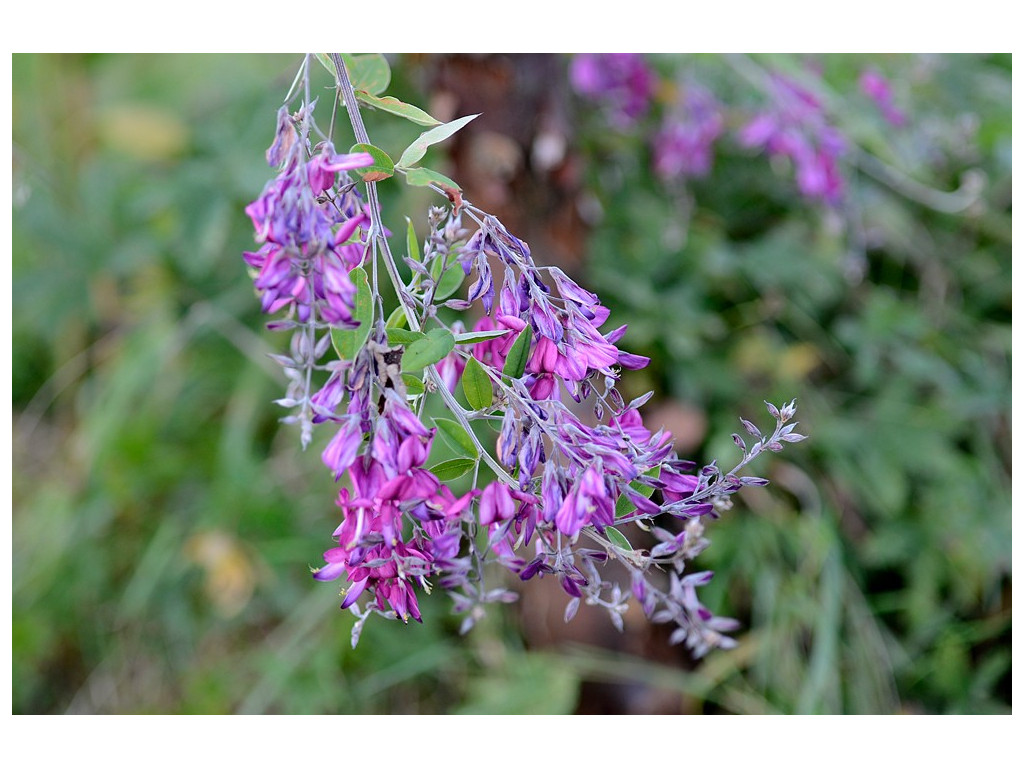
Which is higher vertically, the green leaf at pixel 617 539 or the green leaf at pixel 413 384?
the green leaf at pixel 413 384

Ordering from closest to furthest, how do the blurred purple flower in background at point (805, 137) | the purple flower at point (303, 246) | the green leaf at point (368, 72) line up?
1. the purple flower at point (303, 246)
2. the green leaf at point (368, 72)
3. the blurred purple flower in background at point (805, 137)

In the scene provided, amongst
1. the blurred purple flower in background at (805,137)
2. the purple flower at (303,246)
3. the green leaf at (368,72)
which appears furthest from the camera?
the blurred purple flower in background at (805,137)

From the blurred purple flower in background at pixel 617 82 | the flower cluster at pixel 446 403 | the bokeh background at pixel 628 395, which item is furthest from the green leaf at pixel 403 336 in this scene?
the blurred purple flower in background at pixel 617 82

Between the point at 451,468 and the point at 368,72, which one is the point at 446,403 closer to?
the point at 451,468

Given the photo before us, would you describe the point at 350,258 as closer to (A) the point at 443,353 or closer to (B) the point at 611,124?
(A) the point at 443,353

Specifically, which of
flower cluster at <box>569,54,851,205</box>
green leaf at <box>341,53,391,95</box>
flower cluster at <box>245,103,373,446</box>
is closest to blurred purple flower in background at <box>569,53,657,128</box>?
flower cluster at <box>569,54,851,205</box>

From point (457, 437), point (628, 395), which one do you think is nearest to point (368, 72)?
point (457, 437)

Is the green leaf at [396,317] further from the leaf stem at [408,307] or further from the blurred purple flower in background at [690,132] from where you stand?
the blurred purple flower in background at [690,132]
